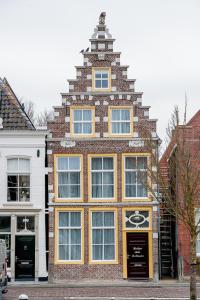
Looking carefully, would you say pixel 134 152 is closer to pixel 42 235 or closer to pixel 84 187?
pixel 84 187

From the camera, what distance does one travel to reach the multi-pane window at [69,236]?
32.3m

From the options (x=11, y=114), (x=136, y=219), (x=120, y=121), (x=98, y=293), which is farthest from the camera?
(x=11, y=114)

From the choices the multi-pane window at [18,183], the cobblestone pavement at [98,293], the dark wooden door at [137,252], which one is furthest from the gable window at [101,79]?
the cobblestone pavement at [98,293]

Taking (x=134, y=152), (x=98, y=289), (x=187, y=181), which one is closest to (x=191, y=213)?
(x=187, y=181)

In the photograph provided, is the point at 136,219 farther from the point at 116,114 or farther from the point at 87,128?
the point at 116,114

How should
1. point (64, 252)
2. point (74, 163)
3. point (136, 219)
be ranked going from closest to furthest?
point (64, 252)
point (136, 219)
point (74, 163)

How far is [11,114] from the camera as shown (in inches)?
1329

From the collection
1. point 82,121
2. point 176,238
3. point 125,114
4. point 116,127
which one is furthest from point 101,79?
point 176,238

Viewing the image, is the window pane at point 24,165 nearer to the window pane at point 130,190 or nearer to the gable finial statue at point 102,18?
the window pane at point 130,190

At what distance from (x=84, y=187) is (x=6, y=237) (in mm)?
4305

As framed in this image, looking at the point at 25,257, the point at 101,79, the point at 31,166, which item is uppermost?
the point at 101,79

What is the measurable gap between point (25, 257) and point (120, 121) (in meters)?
7.73

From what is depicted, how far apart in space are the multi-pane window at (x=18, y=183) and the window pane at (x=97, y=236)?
138 inches

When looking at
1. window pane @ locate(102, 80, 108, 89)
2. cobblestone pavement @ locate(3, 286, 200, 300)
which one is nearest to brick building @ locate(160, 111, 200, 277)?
cobblestone pavement @ locate(3, 286, 200, 300)
